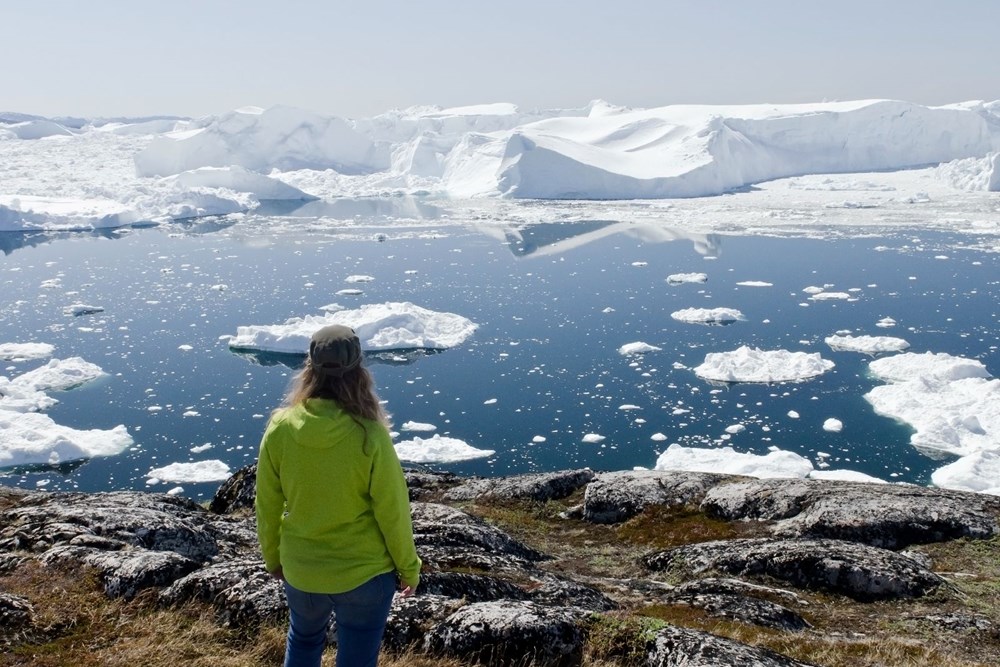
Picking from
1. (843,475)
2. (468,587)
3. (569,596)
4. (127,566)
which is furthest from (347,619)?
(843,475)

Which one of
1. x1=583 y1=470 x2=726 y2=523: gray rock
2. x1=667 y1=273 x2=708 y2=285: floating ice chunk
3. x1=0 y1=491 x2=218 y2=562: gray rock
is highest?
x1=0 y1=491 x2=218 y2=562: gray rock

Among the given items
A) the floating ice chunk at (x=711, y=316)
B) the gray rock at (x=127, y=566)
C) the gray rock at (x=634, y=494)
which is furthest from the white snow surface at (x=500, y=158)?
the gray rock at (x=127, y=566)

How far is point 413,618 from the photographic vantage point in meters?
4.39

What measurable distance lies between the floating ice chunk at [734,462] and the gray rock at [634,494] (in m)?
8.10

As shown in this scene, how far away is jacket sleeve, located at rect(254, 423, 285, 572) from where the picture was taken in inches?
117

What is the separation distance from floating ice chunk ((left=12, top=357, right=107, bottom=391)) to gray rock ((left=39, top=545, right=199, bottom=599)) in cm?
2328

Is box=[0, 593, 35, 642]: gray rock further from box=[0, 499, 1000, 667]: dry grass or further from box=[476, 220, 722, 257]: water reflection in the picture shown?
box=[476, 220, 722, 257]: water reflection

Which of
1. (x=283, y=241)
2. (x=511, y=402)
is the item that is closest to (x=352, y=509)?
(x=511, y=402)

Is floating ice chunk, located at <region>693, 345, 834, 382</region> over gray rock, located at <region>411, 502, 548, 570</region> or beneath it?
beneath

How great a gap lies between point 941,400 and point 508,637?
73.6 feet

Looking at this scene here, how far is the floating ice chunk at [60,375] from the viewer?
25641mm

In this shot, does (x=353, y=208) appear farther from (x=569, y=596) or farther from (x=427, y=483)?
(x=569, y=596)

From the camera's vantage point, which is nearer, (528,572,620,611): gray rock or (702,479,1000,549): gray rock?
(528,572,620,611): gray rock

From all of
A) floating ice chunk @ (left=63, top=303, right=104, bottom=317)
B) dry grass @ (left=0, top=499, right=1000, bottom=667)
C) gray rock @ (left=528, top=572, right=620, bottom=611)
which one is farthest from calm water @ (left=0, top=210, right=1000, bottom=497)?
gray rock @ (left=528, top=572, right=620, bottom=611)
